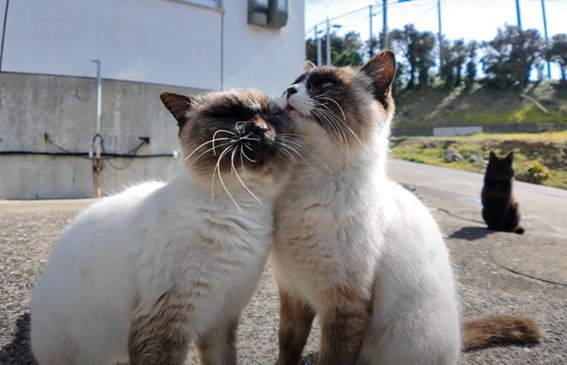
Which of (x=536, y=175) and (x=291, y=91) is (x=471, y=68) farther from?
(x=291, y=91)

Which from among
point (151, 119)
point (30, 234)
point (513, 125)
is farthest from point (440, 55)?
point (30, 234)

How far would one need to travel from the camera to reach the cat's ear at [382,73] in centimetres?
214

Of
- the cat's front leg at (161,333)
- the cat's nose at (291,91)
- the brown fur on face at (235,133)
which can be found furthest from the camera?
the cat's nose at (291,91)

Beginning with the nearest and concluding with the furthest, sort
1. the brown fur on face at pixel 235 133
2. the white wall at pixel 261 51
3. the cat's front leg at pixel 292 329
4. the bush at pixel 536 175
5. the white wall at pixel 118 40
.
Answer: the brown fur on face at pixel 235 133, the cat's front leg at pixel 292 329, the white wall at pixel 118 40, the white wall at pixel 261 51, the bush at pixel 536 175

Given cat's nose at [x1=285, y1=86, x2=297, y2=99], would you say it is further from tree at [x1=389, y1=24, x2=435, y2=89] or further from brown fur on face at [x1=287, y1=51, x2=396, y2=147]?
tree at [x1=389, y1=24, x2=435, y2=89]

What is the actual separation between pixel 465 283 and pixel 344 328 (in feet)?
7.01

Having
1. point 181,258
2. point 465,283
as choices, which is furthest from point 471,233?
point 181,258

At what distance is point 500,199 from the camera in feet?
21.8

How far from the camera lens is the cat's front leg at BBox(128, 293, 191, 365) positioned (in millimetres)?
1674

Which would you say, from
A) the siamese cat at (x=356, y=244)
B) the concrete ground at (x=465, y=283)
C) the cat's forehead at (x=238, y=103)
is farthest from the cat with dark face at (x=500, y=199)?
the cat's forehead at (x=238, y=103)

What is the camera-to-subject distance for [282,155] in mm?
1891

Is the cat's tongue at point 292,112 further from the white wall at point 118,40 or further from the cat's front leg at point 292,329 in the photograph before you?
the white wall at point 118,40

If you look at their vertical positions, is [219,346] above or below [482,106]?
below

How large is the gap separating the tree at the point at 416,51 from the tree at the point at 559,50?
8.85 metres
